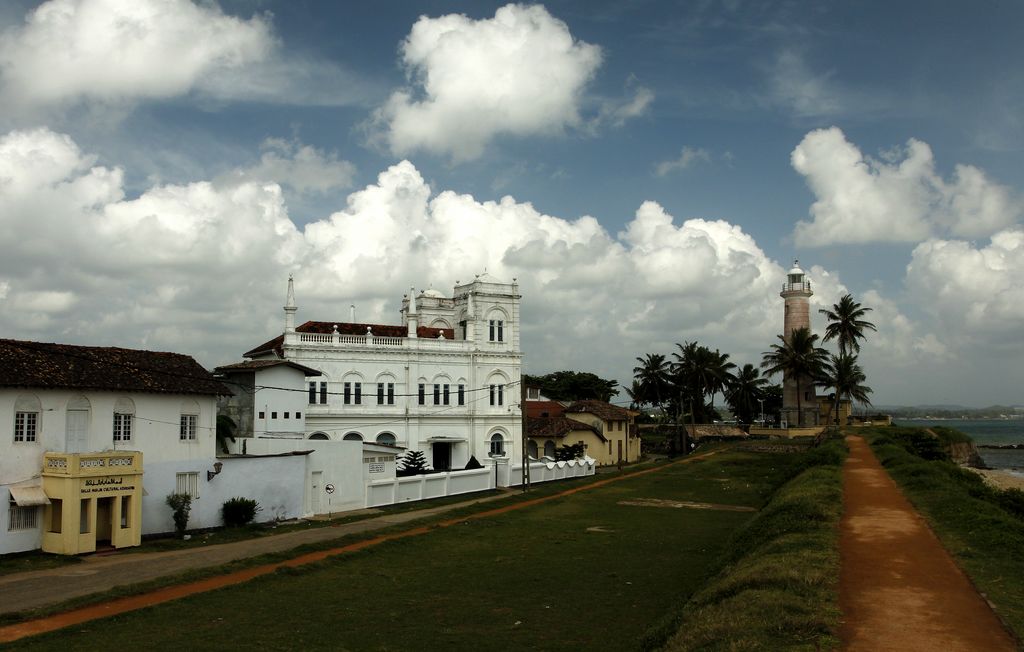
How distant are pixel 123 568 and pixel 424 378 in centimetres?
2952

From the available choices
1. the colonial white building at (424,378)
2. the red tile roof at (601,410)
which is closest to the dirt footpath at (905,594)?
the colonial white building at (424,378)

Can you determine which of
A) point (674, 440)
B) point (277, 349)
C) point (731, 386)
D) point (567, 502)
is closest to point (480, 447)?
point (277, 349)

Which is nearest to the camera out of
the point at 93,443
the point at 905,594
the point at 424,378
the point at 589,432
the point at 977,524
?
the point at 905,594

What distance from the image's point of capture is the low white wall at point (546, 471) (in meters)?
40.3

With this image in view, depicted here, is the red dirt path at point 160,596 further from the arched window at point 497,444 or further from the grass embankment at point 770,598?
the arched window at point 497,444

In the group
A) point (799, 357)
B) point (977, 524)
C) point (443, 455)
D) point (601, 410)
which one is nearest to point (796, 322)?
point (799, 357)

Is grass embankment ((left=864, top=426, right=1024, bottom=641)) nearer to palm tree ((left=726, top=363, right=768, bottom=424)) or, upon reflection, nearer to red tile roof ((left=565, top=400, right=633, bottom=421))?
red tile roof ((left=565, top=400, right=633, bottom=421))

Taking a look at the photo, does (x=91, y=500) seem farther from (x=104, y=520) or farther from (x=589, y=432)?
(x=589, y=432)

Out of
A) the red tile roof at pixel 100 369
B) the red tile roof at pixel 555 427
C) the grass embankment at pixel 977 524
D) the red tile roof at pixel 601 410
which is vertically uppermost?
the red tile roof at pixel 100 369

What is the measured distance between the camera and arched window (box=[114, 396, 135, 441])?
25062mm

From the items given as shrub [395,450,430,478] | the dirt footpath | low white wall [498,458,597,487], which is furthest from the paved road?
low white wall [498,458,597,487]

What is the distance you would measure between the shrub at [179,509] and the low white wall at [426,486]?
817 cm

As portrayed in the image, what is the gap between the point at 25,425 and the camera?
73.6 feet

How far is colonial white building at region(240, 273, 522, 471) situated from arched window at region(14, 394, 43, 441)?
65.5 feet
